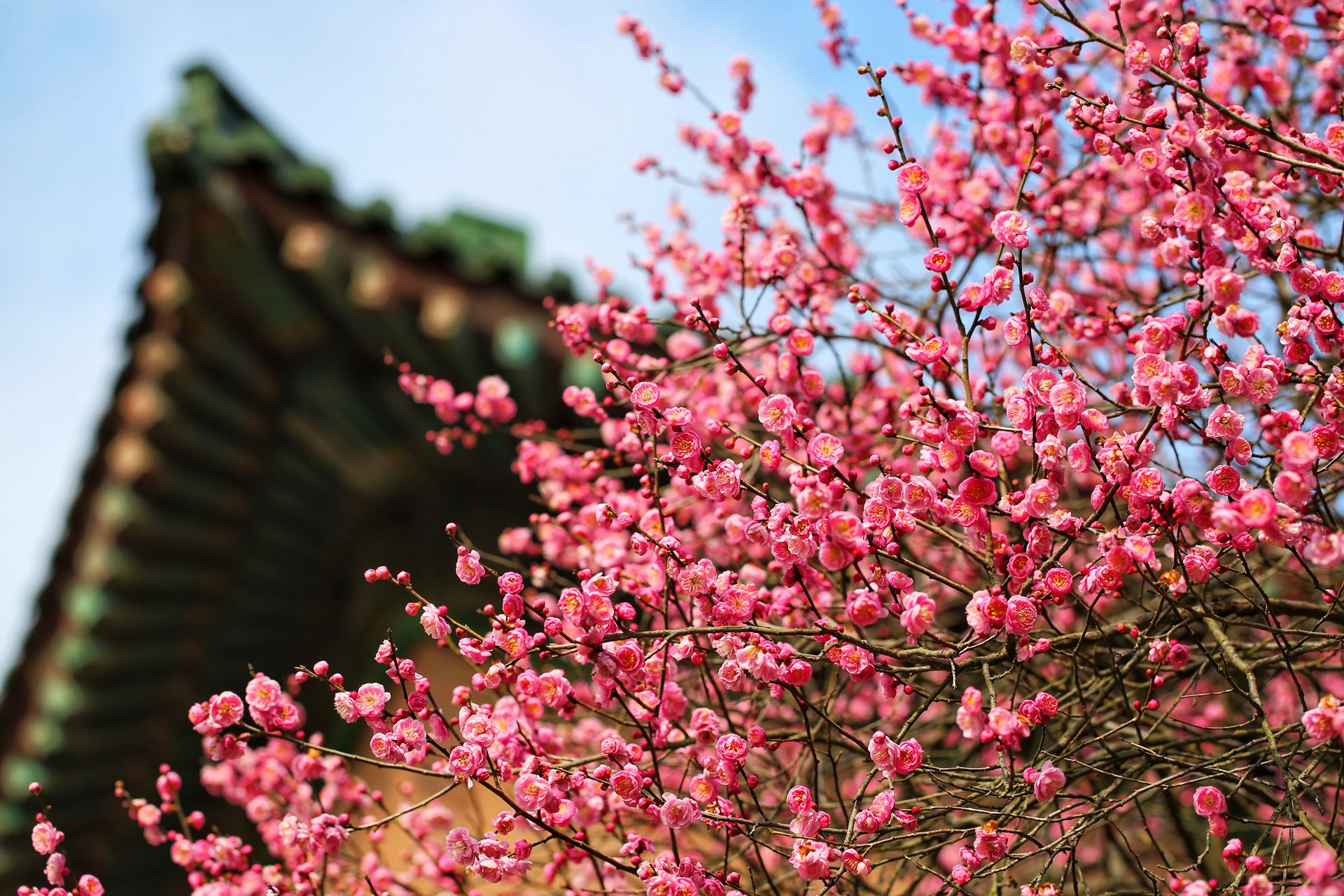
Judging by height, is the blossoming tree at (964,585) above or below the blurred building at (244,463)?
below

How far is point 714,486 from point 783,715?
1.63 meters

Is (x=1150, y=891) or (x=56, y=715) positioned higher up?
(x=56, y=715)

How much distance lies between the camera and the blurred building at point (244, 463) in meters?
4.77

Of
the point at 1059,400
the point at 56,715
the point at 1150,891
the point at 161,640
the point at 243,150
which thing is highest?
the point at 243,150

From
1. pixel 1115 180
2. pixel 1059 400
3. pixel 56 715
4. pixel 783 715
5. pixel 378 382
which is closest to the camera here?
pixel 1059 400

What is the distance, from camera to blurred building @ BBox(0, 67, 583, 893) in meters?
4.77

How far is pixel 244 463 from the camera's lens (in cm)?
549

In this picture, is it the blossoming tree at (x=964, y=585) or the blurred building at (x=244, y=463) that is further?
the blurred building at (x=244, y=463)

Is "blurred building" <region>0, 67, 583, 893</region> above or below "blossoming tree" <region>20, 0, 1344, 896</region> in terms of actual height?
above

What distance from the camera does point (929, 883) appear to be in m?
4.19

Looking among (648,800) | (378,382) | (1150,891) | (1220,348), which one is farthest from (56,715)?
(1220,348)

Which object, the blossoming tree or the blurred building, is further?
the blurred building

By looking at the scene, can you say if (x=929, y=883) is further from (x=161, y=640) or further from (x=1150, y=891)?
(x=161, y=640)

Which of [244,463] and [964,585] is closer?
[964,585]
